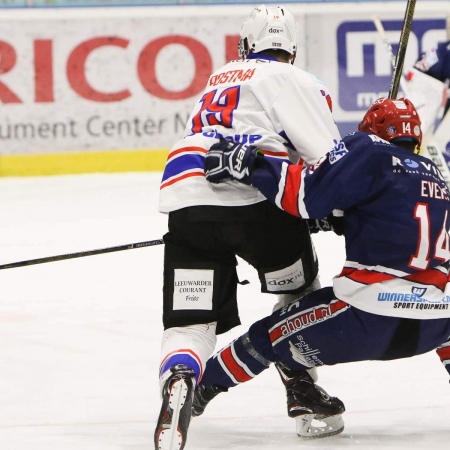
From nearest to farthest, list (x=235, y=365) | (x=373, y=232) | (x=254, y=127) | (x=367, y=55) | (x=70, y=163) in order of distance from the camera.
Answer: (x=373, y=232) < (x=254, y=127) < (x=235, y=365) < (x=70, y=163) < (x=367, y=55)

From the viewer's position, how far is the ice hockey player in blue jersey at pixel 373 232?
8.16ft

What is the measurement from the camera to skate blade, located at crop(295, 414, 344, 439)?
2727mm

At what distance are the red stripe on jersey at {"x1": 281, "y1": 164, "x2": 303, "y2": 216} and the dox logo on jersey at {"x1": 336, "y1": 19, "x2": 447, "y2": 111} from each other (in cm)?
543

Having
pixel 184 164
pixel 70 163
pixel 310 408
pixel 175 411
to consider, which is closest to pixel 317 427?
pixel 310 408

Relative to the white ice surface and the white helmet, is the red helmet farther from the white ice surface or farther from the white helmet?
the white ice surface

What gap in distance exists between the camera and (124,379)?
3266 millimetres

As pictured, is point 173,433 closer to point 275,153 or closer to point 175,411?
point 175,411

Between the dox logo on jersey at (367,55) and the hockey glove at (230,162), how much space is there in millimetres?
5389

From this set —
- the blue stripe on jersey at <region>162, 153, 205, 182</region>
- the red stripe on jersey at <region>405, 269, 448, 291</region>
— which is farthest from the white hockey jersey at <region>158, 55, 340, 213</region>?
the red stripe on jersey at <region>405, 269, 448, 291</region>

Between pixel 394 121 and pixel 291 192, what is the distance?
291mm

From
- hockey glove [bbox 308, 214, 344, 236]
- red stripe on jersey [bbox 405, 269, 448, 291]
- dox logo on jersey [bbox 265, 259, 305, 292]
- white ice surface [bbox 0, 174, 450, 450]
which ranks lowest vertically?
white ice surface [bbox 0, 174, 450, 450]

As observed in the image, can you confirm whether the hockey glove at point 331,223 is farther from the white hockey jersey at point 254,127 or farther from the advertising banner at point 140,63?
the advertising banner at point 140,63

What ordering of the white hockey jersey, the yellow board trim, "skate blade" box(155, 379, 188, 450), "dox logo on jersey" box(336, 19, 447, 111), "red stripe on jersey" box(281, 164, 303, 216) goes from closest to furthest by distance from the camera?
"skate blade" box(155, 379, 188, 450), "red stripe on jersey" box(281, 164, 303, 216), the white hockey jersey, the yellow board trim, "dox logo on jersey" box(336, 19, 447, 111)

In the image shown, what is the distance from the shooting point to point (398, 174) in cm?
249
